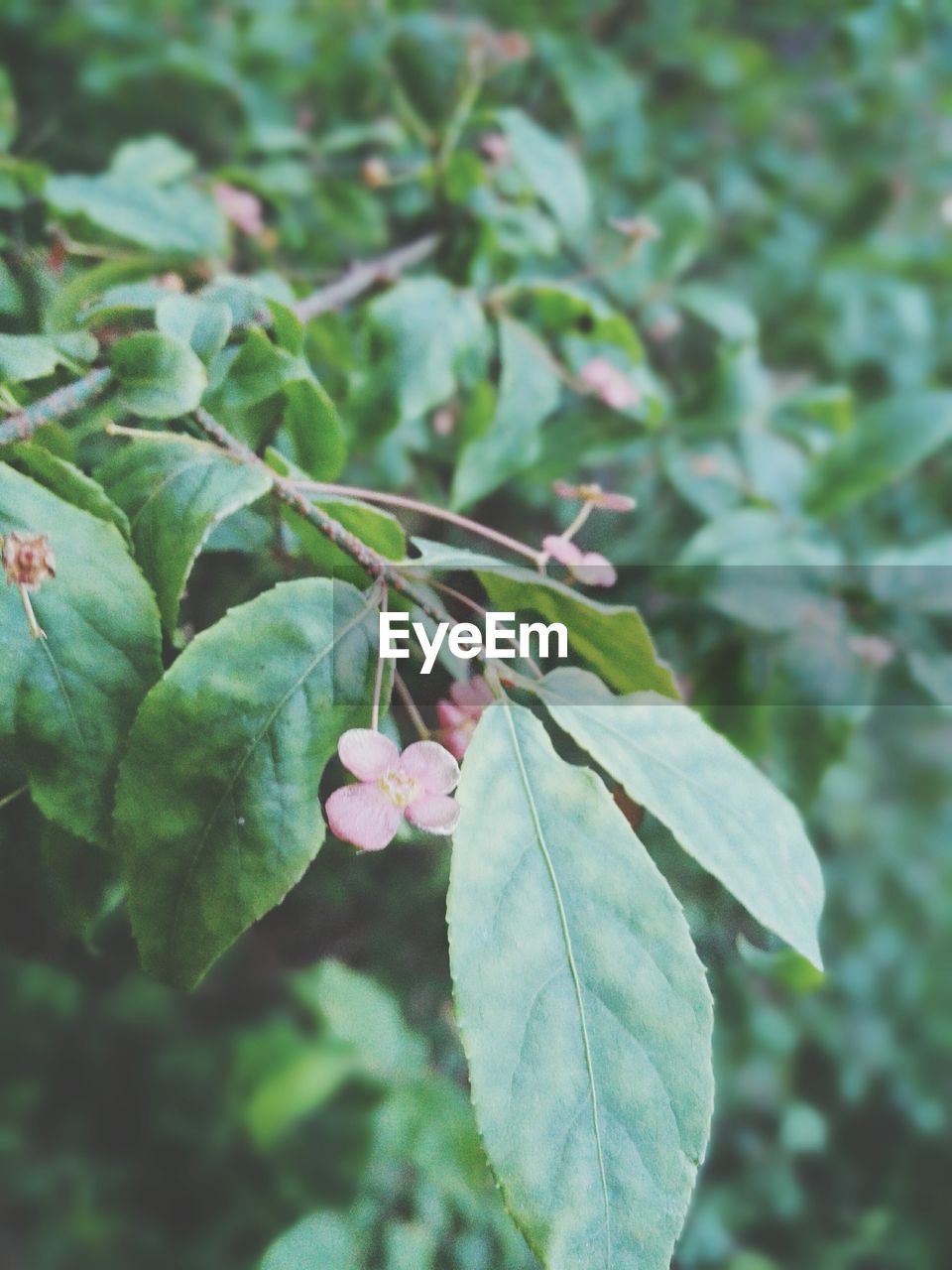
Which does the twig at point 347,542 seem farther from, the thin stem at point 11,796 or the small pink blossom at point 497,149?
the small pink blossom at point 497,149

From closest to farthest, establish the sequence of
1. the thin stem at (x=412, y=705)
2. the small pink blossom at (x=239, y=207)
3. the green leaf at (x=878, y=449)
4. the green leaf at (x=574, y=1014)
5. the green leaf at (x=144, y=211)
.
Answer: the green leaf at (x=574, y=1014) < the thin stem at (x=412, y=705) < the green leaf at (x=144, y=211) < the small pink blossom at (x=239, y=207) < the green leaf at (x=878, y=449)

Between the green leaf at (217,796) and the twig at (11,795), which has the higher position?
the green leaf at (217,796)

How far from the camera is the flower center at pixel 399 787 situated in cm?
39

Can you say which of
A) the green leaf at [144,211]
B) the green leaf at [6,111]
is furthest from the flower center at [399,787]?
the green leaf at [6,111]

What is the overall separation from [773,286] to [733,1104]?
1.08 meters

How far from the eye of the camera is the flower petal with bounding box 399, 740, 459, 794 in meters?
0.39

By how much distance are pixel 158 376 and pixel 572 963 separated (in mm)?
303

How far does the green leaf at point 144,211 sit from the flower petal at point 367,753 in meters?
0.44

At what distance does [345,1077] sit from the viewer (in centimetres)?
114

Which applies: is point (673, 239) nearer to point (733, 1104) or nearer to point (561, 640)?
point (561, 640)

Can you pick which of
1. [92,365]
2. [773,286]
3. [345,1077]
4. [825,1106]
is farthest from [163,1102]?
[773,286]

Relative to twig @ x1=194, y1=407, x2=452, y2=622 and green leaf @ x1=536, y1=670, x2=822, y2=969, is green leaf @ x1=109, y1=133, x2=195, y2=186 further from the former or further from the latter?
green leaf @ x1=536, y1=670, x2=822, y2=969

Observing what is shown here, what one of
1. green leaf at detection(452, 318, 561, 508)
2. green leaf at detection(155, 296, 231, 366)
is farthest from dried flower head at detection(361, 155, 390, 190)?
green leaf at detection(155, 296, 231, 366)

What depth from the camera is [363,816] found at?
0.39 metres
